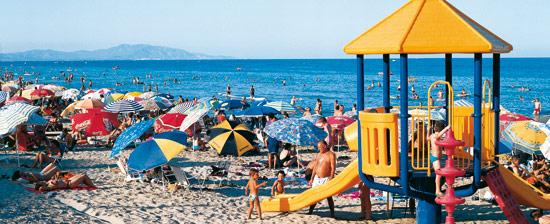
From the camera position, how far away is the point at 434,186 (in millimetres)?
9734

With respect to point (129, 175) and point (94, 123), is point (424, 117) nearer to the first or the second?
point (129, 175)

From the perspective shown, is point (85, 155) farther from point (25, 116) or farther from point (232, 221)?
point (232, 221)

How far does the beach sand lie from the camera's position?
11469 mm

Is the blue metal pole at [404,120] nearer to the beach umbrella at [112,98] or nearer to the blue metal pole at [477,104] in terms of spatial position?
the blue metal pole at [477,104]

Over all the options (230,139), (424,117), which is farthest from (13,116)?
(424,117)

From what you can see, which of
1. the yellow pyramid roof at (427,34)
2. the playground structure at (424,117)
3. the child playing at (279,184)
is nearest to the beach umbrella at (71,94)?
the child playing at (279,184)

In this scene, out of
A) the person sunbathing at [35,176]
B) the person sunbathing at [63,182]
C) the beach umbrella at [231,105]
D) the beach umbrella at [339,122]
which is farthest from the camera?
the beach umbrella at [231,105]

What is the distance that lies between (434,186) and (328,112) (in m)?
33.1

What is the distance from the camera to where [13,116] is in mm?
16000

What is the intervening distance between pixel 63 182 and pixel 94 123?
22.6 ft

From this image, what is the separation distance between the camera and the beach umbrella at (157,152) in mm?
12917

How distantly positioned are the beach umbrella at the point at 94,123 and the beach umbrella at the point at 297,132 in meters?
6.49

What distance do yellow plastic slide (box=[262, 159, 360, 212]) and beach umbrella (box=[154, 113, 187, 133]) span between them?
26.2 ft

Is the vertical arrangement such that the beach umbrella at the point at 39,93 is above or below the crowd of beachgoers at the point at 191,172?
above
